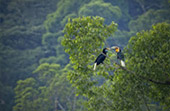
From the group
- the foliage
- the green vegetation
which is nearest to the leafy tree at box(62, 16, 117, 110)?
the green vegetation

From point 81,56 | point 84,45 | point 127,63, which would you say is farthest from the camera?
point 127,63

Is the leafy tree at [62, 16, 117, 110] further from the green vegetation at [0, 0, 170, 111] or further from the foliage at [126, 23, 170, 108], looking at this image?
the foliage at [126, 23, 170, 108]

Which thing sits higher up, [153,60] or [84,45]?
[84,45]

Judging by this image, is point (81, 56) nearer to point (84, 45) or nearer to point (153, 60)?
point (84, 45)

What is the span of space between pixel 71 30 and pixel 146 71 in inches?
100

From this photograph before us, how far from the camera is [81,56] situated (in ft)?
24.7

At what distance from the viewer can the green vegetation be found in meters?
7.55

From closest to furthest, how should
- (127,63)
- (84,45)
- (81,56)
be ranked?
(84,45), (81,56), (127,63)

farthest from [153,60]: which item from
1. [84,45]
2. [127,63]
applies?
[84,45]

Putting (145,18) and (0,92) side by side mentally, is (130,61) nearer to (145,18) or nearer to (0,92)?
(0,92)

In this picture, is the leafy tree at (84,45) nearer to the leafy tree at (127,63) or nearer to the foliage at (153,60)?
the leafy tree at (127,63)

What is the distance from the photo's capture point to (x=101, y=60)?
7.66 metres

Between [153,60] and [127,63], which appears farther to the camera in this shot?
[127,63]

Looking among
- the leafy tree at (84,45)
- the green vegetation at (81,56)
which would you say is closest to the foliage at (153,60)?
the green vegetation at (81,56)
